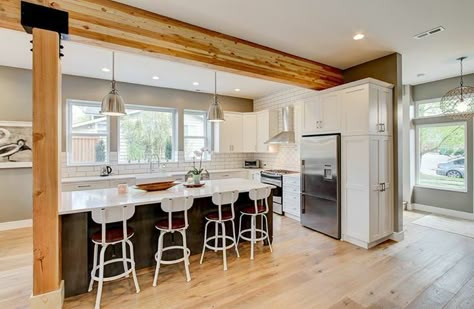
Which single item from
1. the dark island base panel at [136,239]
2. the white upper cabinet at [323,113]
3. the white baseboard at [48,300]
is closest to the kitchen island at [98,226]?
the dark island base panel at [136,239]

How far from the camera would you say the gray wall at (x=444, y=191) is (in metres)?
4.95

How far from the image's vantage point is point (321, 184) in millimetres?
4168

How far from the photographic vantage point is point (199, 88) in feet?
19.2

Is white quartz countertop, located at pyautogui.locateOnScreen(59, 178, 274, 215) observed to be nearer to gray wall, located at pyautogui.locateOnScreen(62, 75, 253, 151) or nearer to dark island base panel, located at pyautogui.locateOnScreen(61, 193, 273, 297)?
dark island base panel, located at pyautogui.locateOnScreen(61, 193, 273, 297)

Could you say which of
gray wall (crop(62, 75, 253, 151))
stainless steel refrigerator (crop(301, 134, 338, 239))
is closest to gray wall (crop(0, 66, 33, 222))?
→ gray wall (crop(62, 75, 253, 151))

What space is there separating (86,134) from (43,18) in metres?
3.29

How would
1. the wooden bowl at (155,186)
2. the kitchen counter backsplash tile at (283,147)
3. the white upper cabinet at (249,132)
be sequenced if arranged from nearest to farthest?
the wooden bowl at (155,186), the kitchen counter backsplash tile at (283,147), the white upper cabinet at (249,132)

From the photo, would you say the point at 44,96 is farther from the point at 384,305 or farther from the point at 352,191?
the point at 352,191

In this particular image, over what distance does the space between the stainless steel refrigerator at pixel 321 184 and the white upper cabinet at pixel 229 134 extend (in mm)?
2371

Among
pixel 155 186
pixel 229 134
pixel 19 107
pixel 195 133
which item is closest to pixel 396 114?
pixel 229 134

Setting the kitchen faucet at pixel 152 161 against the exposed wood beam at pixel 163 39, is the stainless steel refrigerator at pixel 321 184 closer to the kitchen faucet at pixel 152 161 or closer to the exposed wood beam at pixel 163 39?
the exposed wood beam at pixel 163 39

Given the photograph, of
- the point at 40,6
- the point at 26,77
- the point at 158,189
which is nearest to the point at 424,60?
the point at 158,189

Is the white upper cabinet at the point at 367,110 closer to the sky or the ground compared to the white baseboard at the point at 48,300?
closer to the sky

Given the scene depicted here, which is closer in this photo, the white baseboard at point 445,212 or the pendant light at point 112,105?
the pendant light at point 112,105
